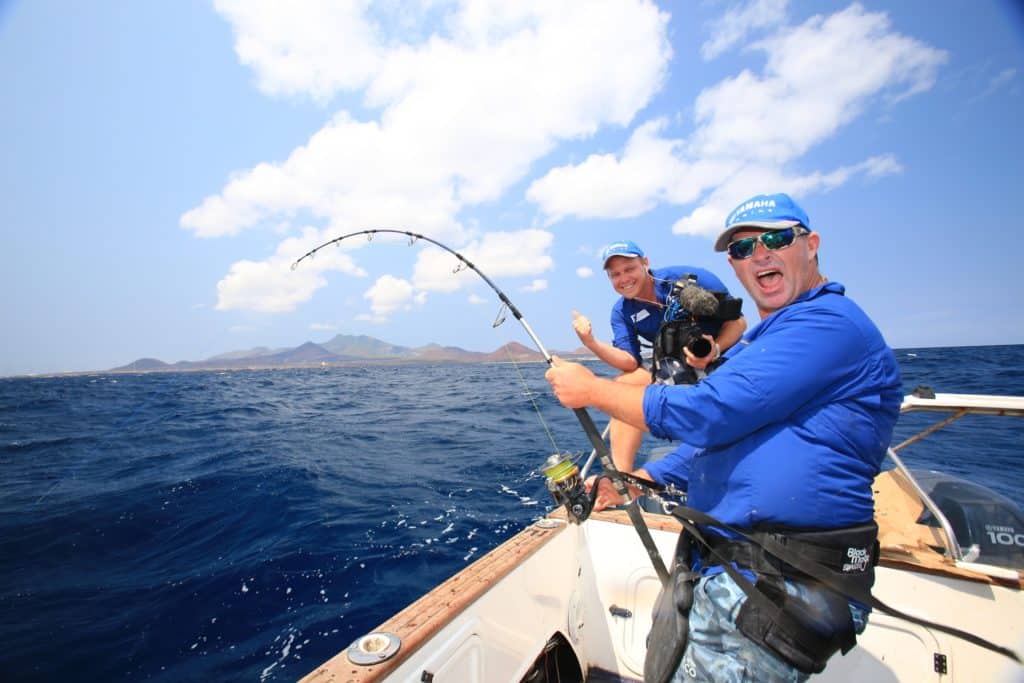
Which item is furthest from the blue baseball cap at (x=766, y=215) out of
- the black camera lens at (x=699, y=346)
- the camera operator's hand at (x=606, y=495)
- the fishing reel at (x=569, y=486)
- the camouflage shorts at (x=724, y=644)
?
the camera operator's hand at (x=606, y=495)

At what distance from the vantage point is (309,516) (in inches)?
254

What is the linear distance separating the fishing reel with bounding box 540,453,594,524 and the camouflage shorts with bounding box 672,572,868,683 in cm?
90

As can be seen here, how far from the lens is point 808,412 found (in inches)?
57.8

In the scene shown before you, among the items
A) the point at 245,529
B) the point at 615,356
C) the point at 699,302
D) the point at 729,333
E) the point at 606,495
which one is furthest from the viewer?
the point at 245,529

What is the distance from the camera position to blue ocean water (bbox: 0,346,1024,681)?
13.0 feet

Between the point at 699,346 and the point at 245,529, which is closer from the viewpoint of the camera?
the point at 699,346

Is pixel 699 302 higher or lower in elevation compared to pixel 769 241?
lower

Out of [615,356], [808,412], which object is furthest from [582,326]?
[808,412]

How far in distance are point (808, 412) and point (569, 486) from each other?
1.34 m

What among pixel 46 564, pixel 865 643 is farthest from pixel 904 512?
pixel 46 564

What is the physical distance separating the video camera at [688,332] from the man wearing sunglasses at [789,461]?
0.76 meters

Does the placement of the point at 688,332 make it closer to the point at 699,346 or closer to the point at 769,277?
the point at 699,346

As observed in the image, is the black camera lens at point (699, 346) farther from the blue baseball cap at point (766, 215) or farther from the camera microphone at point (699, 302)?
the blue baseball cap at point (766, 215)

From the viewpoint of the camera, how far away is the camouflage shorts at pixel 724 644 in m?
1.48
